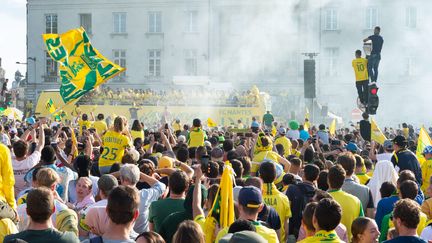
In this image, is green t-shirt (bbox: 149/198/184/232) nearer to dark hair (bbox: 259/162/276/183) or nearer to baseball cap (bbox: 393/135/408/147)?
dark hair (bbox: 259/162/276/183)

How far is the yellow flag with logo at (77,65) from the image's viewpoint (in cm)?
1703

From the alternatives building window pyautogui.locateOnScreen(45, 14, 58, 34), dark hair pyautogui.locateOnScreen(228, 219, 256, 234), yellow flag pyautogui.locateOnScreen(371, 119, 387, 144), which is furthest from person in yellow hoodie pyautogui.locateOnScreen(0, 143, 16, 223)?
A: building window pyautogui.locateOnScreen(45, 14, 58, 34)

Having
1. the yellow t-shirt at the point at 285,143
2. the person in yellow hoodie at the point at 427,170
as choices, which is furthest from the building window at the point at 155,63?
the person in yellow hoodie at the point at 427,170

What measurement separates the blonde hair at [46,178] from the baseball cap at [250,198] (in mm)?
1748

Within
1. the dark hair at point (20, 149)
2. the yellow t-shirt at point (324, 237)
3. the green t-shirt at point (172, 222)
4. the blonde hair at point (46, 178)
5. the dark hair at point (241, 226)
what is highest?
the dark hair at point (20, 149)

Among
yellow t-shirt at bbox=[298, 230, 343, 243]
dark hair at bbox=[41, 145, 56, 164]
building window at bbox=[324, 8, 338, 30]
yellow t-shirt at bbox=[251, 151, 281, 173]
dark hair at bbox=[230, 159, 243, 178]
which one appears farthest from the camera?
building window at bbox=[324, 8, 338, 30]

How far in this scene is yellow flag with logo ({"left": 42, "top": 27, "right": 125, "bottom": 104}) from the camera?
55.9ft

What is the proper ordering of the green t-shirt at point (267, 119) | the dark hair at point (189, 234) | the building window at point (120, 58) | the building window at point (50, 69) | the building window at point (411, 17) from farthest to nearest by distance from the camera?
the building window at point (50, 69) → the building window at point (120, 58) → the building window at point (411, 17) → the green t-shirt at point (267, 119) → the dark hair at point (189, 234)

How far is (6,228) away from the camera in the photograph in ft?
19.6

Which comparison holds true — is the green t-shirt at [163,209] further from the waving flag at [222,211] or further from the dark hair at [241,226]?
the dark hair at [241,226]

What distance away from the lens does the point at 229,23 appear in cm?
5859

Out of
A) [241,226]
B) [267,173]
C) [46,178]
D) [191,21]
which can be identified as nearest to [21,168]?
[46,178]

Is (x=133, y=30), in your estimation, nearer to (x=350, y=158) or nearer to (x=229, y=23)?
(x=229, y=23)

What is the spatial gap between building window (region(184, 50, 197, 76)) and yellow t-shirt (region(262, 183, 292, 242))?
5110cm
